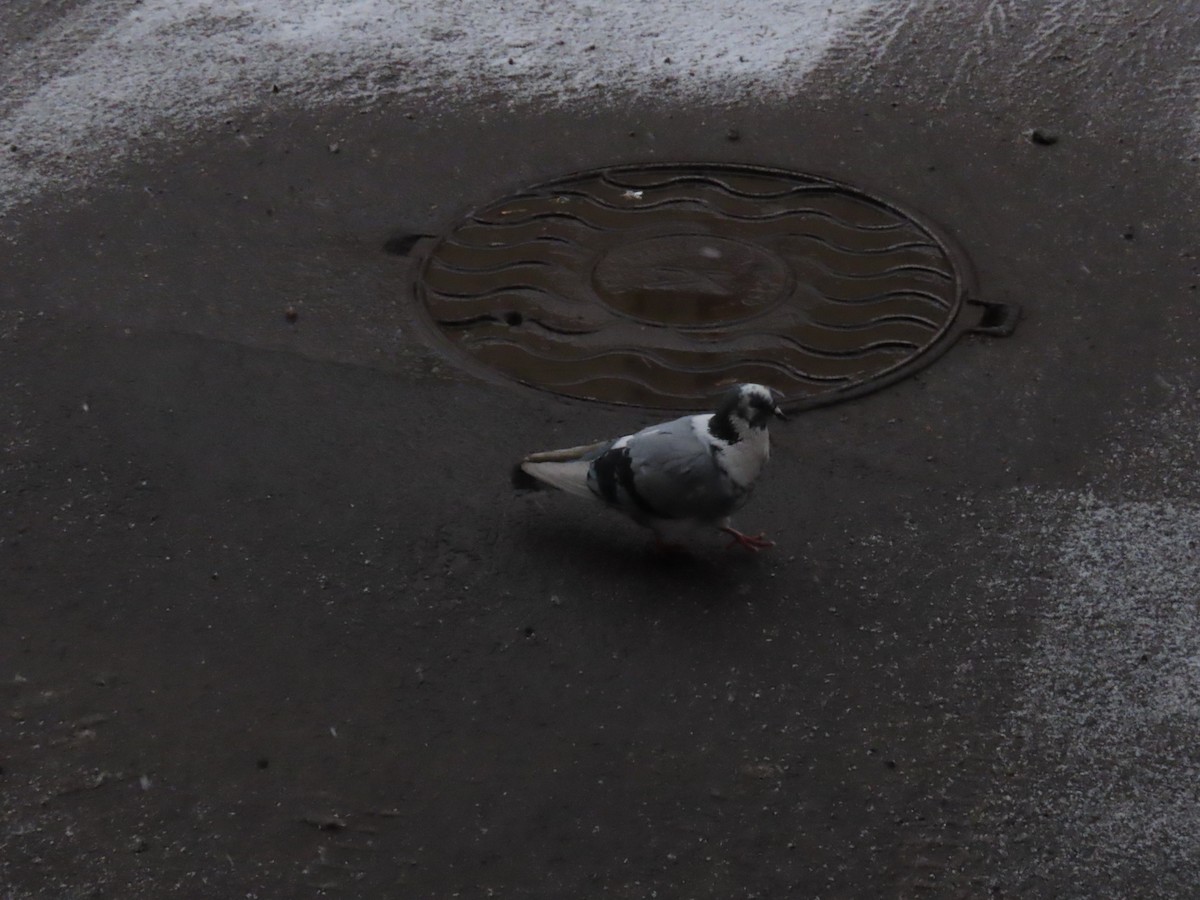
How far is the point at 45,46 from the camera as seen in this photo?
7500 millimetres

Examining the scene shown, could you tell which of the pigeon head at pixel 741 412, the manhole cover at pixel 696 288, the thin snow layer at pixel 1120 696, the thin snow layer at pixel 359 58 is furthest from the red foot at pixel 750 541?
the thin snow layer at pixel 359 58

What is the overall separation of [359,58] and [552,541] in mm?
3921

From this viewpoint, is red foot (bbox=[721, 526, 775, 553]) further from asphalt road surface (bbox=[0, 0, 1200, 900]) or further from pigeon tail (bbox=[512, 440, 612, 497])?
pigeon tail (bbox=[512, 440, 612, 497])

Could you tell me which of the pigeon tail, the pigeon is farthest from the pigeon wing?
the pigeon tail

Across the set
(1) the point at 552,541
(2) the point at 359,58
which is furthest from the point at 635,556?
(2) the point at 359,58

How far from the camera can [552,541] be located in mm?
4457

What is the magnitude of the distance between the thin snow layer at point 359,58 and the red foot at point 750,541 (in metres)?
3.21

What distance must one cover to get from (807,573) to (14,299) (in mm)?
3609

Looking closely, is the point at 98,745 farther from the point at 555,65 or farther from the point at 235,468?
the point at 555,65

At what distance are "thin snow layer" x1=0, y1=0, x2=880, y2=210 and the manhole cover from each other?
1045mm

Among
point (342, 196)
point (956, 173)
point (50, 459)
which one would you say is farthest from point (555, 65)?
point (50, 459)

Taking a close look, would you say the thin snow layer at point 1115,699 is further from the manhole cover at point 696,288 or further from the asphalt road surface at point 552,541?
the manhole cover at point 696,288

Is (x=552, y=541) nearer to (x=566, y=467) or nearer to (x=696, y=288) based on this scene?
(x=566, y=467)

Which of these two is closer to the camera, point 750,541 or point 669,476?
point 669,476
